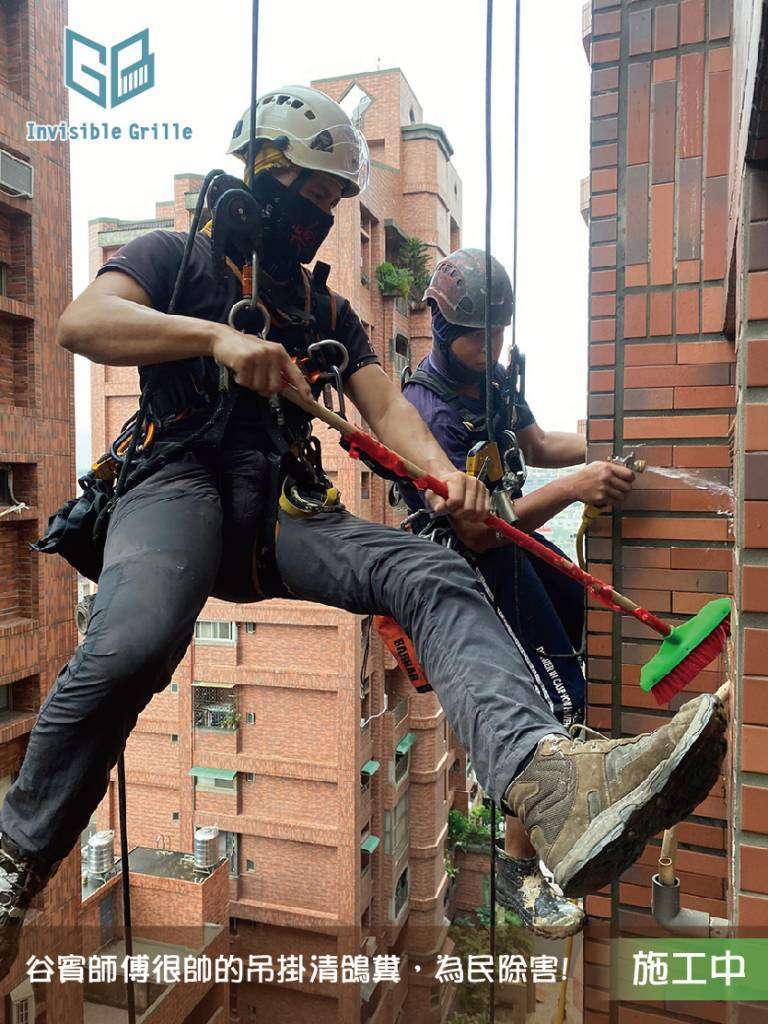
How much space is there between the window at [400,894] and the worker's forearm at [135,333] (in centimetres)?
1699

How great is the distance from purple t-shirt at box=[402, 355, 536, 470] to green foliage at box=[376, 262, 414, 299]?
523 inches

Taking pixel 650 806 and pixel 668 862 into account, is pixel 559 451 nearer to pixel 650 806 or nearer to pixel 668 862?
pixel 668 862

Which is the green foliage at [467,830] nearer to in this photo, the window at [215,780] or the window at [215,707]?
the window at [215,780]

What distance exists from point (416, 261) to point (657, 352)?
15.3 meters

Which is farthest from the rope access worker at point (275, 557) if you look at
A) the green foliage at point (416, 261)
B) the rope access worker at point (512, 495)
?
the green foliage at point (416, 261)

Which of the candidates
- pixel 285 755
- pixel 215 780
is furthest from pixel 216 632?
pixel 215 780

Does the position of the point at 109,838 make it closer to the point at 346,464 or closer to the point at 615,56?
the point at 346,464

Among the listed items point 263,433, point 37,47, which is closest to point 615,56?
point 263,433

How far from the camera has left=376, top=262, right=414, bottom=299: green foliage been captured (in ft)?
53.7

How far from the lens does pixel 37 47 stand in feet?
31.1

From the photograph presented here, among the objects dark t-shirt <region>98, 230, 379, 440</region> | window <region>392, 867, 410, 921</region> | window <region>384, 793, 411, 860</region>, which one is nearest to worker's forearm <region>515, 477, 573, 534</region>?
dark t-shirt <region>98, 230, 379, 440</region>

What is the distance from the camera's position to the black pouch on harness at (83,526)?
2693 millimetres

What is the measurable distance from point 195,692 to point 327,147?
45.4ft

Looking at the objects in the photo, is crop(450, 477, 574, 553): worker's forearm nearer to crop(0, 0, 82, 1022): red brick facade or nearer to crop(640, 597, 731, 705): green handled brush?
crop(640, 597, 731, 705): green handled brush
